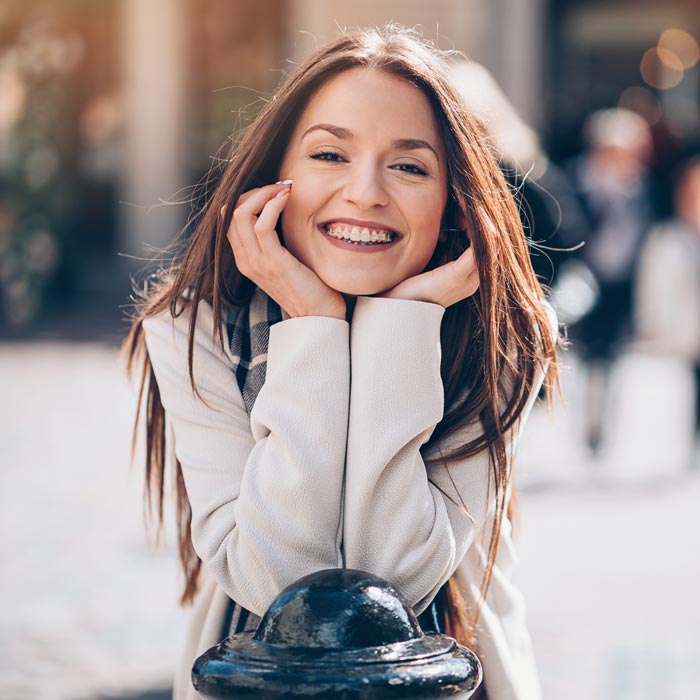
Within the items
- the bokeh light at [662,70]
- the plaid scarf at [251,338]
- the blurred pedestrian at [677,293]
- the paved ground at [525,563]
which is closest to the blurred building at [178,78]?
the bokeh light at [662,70]

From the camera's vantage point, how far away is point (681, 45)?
14.6m

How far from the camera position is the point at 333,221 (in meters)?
2.27

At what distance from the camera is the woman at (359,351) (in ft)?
6.93

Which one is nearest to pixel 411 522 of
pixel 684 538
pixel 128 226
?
pixel 684 538

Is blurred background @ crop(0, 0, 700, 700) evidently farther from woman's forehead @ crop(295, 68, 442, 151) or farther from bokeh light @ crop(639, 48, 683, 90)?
woman's forehead @ crop(295, 68, 442, 151)

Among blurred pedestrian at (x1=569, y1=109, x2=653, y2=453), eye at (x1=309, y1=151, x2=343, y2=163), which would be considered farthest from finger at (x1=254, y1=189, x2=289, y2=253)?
blurred pedestrian at (x1=569, y1=109, x2=653, y2=453)

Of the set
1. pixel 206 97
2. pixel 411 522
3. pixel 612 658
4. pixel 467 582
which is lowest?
pixel 612 658

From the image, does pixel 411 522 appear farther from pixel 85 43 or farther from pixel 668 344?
pixel 85 43

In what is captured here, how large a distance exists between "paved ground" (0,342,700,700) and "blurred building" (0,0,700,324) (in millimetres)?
5212

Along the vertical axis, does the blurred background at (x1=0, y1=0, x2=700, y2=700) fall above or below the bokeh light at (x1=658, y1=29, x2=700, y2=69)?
below

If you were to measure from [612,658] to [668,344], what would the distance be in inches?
133

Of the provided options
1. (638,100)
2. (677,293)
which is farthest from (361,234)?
(638,100)

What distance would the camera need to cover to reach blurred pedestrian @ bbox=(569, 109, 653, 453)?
785 centimetres

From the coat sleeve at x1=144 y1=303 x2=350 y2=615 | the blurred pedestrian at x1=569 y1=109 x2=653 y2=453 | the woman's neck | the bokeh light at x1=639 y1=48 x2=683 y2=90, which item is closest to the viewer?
the coat sleeve at x1=144 y1=303 x2=350 y2=615
